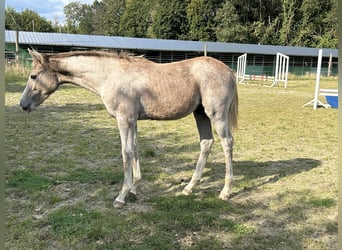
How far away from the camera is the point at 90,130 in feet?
25.0

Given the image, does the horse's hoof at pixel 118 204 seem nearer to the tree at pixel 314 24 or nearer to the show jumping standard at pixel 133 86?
the show jumping standard at pixel 133 86

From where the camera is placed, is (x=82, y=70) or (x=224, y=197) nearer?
(x=82, y=70)

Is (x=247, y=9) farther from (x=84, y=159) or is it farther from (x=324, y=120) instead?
(x=84, y=159)

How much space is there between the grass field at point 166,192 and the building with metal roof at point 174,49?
22.9 metres

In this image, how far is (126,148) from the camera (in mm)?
3953

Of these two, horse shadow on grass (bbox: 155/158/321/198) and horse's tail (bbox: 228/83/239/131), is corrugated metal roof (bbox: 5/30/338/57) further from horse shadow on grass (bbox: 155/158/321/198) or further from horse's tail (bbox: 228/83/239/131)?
horse's tail (bbox: 228/83/239/131)

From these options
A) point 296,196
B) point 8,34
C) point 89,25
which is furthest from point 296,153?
point 89,25

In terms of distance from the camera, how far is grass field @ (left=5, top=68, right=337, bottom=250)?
3.21m

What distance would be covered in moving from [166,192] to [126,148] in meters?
0.83

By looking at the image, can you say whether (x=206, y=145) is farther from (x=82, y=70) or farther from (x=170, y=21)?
(x=170, y=21)

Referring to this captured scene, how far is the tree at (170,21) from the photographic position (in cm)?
5662

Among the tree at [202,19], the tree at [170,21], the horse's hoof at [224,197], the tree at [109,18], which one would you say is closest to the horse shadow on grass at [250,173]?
the horse's hoof at [224,197]

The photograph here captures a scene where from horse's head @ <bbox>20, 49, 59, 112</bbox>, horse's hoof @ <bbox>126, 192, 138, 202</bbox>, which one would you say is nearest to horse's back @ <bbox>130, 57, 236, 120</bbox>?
horse's hoof @ <bbox>126, 192, 138, 202</bbox>

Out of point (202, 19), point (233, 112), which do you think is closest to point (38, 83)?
point (233, 112)
